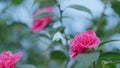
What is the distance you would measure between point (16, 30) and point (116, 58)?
1.65 m

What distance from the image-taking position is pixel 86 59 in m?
1.27

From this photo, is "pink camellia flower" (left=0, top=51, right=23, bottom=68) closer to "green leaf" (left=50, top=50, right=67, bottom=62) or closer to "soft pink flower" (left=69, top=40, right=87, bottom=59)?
"soft pink flower" (left=69, top=40, right=87, bottom=59)

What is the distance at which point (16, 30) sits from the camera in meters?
2.93

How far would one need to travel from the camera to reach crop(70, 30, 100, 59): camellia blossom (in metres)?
1.35

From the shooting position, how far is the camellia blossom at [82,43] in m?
1.35

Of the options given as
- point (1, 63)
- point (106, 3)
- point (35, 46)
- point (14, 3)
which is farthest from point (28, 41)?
point (1, 63)

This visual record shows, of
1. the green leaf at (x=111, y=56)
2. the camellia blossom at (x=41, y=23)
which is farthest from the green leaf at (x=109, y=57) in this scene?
the camellia blossom at (x=41, y=23)

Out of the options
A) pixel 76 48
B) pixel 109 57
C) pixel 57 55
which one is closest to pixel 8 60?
pixel 76 48

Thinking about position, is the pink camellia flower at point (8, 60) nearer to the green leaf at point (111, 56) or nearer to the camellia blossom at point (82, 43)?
the camellia blossom at point (82, 43)

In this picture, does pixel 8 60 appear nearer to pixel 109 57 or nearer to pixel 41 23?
pixel 109 57

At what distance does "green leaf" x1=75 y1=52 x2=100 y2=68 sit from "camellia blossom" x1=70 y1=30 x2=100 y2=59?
0.05 m

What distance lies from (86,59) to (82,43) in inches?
4.2

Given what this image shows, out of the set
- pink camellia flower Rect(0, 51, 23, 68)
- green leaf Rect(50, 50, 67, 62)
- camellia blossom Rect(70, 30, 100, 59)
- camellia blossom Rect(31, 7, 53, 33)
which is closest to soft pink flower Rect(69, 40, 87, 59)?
camellia blossom Rect(70, 30, 100, 59)

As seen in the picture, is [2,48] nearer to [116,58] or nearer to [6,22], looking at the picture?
[6,22]
